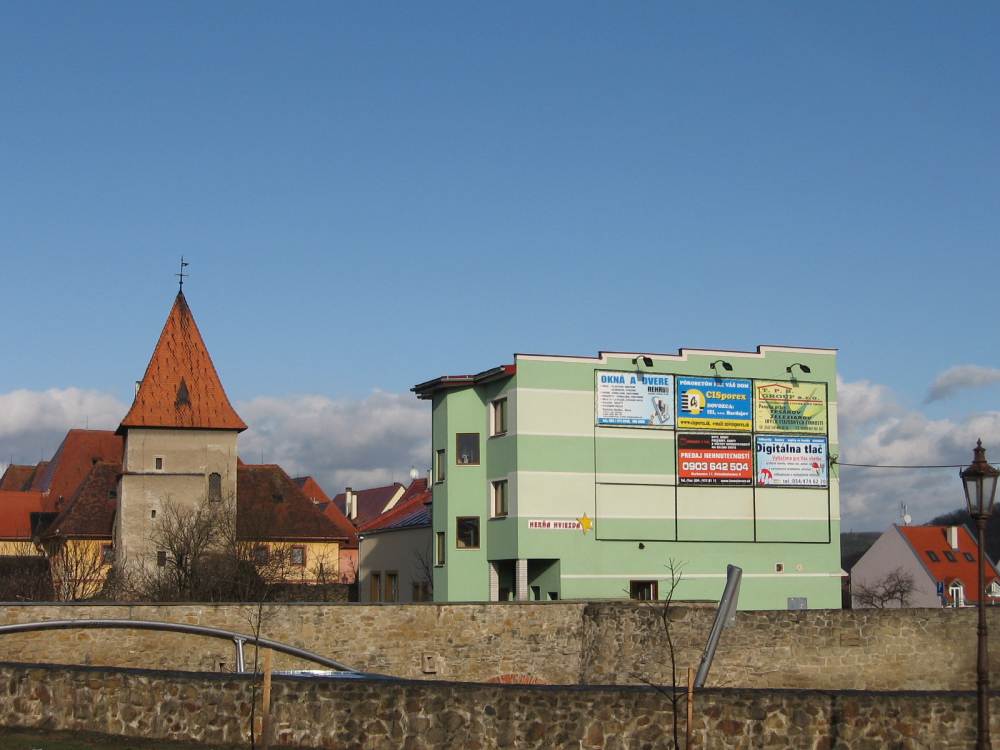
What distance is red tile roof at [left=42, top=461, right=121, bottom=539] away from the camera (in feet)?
244

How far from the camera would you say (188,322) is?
76.8 metres

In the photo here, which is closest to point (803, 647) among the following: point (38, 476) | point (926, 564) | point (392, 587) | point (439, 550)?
point (439, 550)

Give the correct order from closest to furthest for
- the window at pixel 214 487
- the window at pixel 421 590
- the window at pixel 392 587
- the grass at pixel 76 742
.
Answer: the grass at pixel 76 742, the window at pixel 421 590, the window at pixel 392 587, the window at pixel 214 487

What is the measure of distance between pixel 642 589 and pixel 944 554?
174 ft

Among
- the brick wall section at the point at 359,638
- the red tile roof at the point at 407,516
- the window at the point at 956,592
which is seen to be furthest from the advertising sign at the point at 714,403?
the window at the point at 956,592

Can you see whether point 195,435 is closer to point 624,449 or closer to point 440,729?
point 624,449

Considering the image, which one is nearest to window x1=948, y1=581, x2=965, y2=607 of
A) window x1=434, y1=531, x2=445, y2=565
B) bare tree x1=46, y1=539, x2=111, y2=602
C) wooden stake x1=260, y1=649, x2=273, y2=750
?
window x1=434, y1=531, x2=445, y2=565

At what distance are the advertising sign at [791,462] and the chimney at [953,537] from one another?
49195mm

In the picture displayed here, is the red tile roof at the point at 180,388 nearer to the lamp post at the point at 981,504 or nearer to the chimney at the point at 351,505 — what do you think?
the chimney at the point at 351,505

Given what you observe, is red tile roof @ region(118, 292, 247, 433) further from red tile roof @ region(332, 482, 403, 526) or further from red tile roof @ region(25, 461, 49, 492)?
red tile roof @ region(332, 482, 403, 526)

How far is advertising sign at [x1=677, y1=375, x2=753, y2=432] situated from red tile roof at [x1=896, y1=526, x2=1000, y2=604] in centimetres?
4620

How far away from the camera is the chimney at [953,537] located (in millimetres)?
95113

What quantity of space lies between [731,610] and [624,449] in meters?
19.0

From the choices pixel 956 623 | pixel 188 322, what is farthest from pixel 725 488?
pixel 188 322
